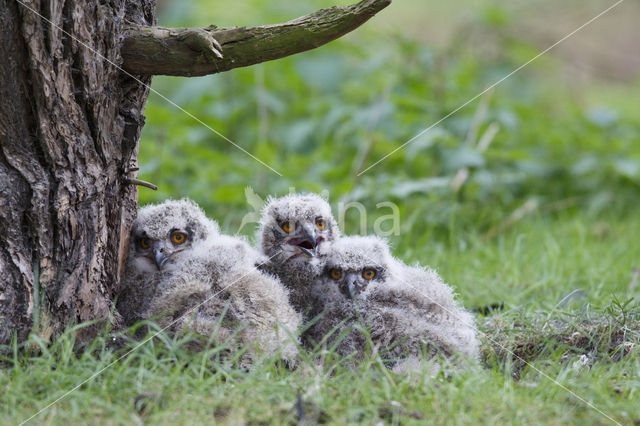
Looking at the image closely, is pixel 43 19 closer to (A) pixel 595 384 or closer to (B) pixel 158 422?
(B) pixel 158 422

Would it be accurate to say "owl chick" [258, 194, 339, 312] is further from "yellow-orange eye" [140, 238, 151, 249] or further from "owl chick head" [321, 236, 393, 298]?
"yellow-orange eye" [140, 238, 151, 249]

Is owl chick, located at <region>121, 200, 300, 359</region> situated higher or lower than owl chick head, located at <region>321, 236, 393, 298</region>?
higher

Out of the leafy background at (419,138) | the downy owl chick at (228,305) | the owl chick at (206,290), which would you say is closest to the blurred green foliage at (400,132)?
the leafy background at (419,138)

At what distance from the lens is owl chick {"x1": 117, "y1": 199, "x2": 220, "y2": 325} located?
378cm

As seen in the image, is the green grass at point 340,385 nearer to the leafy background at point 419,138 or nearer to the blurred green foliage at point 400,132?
the leafy background at point 419,138

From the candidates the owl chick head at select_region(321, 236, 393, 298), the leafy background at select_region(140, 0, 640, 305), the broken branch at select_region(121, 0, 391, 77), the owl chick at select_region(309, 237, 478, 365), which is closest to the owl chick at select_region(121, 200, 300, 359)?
the owl chick at select_region(309, 237, 478, 365)

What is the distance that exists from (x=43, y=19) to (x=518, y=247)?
14.1ft

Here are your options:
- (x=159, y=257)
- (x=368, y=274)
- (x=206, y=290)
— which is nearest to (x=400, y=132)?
(x=368, y=274)

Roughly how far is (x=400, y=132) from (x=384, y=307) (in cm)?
412

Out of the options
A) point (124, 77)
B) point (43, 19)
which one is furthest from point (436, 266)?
point (43, 19)

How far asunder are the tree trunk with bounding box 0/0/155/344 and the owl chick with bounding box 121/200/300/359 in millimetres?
387

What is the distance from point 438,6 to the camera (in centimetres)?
1557

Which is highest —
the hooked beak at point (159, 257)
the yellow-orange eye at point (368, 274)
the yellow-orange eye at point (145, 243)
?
the yellow-orange eye at point (145, 243)

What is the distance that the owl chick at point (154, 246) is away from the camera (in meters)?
3.78
